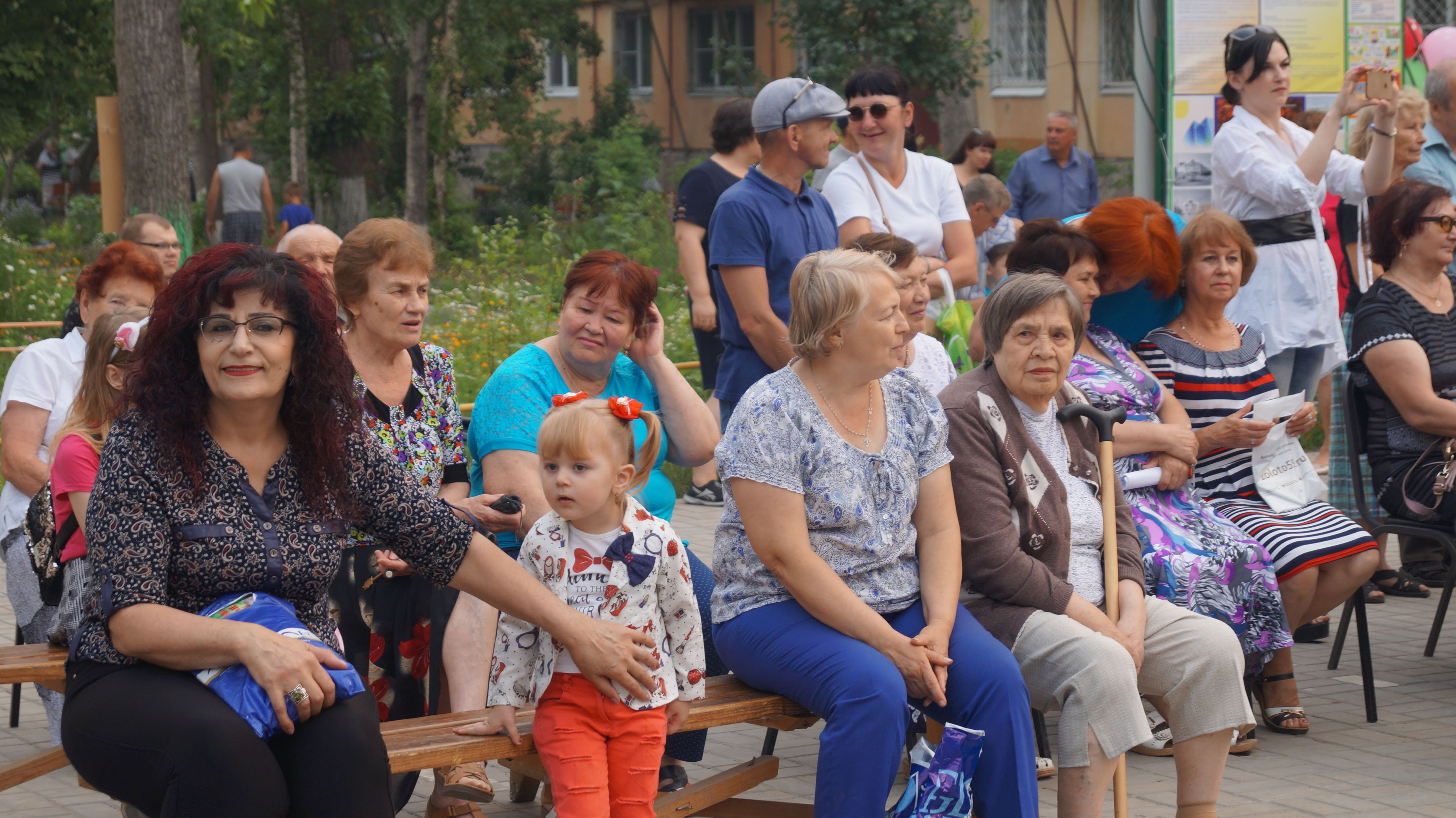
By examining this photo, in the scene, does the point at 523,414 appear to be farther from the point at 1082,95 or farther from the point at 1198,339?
the point at 1082,95

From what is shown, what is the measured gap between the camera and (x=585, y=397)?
3.55m

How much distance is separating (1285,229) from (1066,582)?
327 cm

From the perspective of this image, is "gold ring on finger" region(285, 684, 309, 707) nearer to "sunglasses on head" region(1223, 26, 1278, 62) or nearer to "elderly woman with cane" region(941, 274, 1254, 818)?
"elderly woman with cane" region(941, 274, 1254, 818)

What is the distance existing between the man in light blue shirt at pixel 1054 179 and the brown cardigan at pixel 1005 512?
7093 millimetres

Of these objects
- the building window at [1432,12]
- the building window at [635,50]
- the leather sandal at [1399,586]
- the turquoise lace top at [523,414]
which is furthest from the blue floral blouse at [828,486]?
the building window at [635,50]

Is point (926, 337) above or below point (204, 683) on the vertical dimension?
above

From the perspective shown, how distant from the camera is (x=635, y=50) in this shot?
108 ft

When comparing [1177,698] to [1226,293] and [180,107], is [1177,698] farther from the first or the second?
[180,107]

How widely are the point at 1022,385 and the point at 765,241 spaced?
165 cm

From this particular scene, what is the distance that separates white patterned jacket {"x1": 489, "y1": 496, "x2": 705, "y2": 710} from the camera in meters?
3.35

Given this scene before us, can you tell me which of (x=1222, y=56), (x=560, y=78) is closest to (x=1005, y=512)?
(x=1222, y=56)

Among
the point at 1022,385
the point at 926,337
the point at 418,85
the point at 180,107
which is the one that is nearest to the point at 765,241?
the point at 926,337

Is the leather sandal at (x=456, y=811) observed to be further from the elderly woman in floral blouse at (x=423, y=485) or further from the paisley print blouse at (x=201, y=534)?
the paisley print blouse at (x=201, y=534)

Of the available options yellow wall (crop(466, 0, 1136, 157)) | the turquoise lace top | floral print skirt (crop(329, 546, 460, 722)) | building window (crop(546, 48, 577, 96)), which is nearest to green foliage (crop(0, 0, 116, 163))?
yellow wall (crop(466, 0, 1136, 157))
